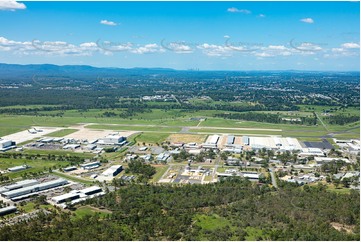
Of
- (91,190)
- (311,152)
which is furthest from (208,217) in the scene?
(311,152)

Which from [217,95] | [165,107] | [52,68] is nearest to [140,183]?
[165,107]

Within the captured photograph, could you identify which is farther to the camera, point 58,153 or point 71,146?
point 71,146

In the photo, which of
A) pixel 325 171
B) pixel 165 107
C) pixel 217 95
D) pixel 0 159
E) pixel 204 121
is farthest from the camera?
pixel 217 95

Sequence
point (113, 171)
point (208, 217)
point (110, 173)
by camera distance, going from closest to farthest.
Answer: point (208, 217), point (110, 173), point (113, 171)

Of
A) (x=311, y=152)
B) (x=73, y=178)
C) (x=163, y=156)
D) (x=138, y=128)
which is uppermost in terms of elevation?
(x=138, y=128)

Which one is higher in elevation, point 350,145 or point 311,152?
point 350,145

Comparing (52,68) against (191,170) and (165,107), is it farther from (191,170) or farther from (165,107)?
(191,170)

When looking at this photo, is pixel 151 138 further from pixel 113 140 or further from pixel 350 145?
pixel 350 145

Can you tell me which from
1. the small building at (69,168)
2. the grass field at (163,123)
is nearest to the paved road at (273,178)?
the grass field at (163,123)
